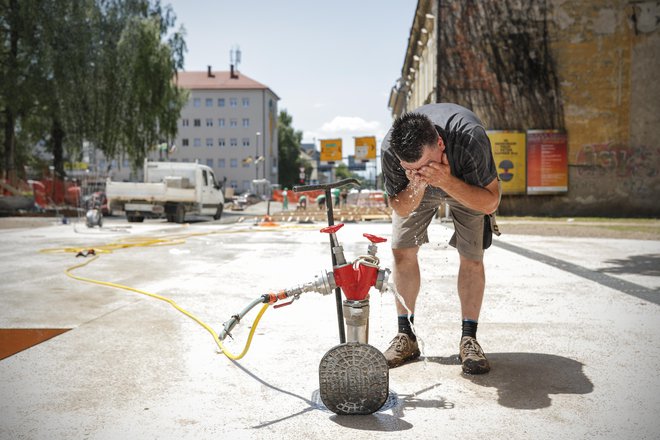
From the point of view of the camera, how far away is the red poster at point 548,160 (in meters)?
23.2

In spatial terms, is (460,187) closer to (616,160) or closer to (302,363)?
(302,363)

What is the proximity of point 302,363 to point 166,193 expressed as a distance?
A: 17.3 meters

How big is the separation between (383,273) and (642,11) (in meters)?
25.4

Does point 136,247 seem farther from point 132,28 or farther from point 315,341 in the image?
point 132,28

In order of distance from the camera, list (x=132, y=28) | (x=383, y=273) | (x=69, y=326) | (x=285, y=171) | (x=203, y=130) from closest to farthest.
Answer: (x=383, y=273), (x=69, y=326), (x=132, y=28), (x=203, y=130), (x=285, y=171)

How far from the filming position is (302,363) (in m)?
3.43

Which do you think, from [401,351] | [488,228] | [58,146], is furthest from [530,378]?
[58,146]

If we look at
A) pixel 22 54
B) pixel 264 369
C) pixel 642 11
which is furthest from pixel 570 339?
pixel 22 54

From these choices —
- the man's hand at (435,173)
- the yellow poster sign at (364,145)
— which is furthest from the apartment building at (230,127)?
the man's hand at (435,173)

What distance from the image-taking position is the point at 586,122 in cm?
2331

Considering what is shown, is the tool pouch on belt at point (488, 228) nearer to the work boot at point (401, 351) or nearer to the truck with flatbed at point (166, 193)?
the work boot at point (401, 351)

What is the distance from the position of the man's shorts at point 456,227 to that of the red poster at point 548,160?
2130cm

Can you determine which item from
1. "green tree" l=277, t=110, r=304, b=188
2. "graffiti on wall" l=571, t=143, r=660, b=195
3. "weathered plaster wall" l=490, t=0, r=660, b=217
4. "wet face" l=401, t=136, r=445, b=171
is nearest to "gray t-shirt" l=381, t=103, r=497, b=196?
"wet face" l=401, t=136, r=445, b=171

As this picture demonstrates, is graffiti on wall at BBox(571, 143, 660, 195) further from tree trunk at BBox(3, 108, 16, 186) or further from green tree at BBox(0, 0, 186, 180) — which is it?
tree trunk at BBox(3, 108, 16, 186)
